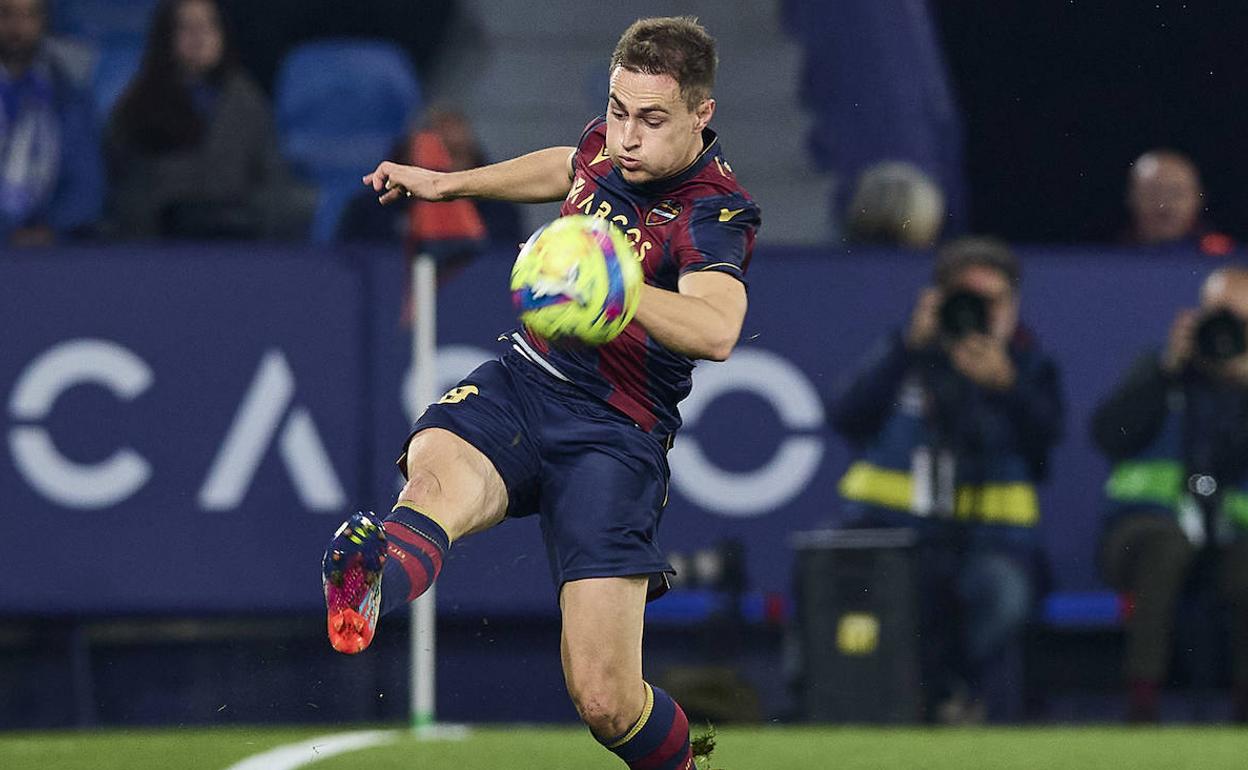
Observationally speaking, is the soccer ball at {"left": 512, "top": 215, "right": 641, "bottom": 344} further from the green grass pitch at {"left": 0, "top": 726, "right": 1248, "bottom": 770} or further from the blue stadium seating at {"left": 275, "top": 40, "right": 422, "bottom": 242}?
the blue stadium seating at {"left": 275, "top": 40, "right": 422, "bottom": 242}

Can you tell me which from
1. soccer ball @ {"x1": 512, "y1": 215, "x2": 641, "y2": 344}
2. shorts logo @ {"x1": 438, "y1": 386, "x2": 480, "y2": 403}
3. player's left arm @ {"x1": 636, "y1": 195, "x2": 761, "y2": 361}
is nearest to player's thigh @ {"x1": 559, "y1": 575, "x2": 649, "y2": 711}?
shorts logo @ {"x1": 438, "y1": 386, "x2": 480, "y2": 403}

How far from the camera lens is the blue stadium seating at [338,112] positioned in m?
11.5

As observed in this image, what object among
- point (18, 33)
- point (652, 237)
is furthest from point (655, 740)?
point (18, 33)

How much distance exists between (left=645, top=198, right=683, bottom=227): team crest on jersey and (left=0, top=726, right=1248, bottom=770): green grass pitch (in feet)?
7.24

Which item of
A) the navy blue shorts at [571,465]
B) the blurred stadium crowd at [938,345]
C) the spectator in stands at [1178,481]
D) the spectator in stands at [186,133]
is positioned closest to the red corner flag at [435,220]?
the blurred stadium crowd at [938,345]

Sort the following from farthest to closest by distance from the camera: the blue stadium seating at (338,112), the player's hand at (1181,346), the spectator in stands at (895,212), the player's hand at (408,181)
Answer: the blue stadium seating at (338,112) → the spectator in stands at (895,212) → the player's hand at (1181,346) → the player's hand at (408,181)

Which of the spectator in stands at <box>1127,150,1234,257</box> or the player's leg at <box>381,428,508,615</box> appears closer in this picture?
the player's leg at <box>381,428,508,615</box>

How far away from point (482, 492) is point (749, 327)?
3.80 meters

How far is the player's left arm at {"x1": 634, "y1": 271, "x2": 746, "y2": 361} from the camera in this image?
499cm

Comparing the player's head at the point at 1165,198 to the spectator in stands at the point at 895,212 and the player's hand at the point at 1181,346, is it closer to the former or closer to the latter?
the player's hand at the point at 1181,346

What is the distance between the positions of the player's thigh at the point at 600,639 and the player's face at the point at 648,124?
97 cm

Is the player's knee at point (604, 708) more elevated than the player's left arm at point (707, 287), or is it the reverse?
the player's left arm at point (707, 287)

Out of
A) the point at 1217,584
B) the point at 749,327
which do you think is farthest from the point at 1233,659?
the point at 749,327

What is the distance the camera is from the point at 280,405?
9227mm
